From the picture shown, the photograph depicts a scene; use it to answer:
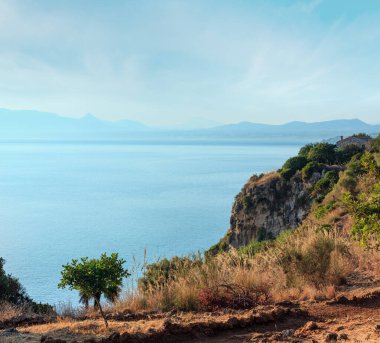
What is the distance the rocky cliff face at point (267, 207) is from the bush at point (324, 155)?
4.83 meters

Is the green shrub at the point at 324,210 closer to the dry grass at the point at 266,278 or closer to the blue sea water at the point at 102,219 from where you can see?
the blue sea water at the point at 102,219

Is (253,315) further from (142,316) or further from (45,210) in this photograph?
(45,210)

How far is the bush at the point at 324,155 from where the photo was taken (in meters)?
43.6

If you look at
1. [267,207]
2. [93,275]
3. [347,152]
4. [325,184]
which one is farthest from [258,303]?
[347,152]

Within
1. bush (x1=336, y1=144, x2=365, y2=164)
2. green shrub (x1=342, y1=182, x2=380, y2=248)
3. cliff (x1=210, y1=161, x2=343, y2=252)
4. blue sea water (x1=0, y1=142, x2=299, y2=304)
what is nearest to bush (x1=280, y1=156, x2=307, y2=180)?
cliff (x1=210, y1=161, x2=343, y2=252)

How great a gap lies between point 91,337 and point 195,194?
10970cm

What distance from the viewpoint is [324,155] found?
144 feet

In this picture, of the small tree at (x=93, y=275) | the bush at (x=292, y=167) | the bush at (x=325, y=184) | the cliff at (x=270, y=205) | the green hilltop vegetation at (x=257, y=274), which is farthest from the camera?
the bush at (x=292, y=167)

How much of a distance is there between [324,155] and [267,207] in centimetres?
860

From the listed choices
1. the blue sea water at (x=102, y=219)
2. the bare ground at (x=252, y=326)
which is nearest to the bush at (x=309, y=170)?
the blue sea water at (x=102, y=219)

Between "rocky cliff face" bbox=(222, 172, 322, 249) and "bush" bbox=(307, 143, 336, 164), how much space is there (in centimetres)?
483

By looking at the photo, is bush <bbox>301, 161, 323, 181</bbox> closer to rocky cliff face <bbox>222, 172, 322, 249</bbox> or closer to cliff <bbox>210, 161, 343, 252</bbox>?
cliff <bbox>210, 161, 343, 252</bbox>

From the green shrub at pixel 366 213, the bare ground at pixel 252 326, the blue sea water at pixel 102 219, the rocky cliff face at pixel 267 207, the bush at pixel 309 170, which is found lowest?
the blue sea water at pixel 102 219

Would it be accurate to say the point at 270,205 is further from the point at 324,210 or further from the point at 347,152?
the point at 324,210
